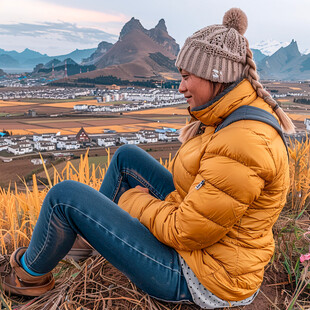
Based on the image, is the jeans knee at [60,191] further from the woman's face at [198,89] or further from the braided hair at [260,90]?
the braided hair at [260,90]

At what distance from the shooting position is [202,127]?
1209 millimetres

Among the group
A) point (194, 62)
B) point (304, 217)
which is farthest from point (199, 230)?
point (304, 217)

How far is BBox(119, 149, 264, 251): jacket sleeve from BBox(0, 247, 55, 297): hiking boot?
23.1 inches

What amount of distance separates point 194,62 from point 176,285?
819 mm

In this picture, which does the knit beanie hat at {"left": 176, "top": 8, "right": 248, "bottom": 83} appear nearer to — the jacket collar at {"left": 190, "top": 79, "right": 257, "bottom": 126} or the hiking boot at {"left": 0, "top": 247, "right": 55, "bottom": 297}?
the jacket collar at {"left": 190, "top": 79, "right": 257, "bottom": 126}

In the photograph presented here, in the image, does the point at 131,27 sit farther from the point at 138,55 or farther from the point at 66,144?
the point at 66,144

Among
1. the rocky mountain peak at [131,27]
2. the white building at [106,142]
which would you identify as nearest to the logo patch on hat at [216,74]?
the white building at [106,142]

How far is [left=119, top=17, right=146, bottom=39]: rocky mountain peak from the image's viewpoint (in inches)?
5038

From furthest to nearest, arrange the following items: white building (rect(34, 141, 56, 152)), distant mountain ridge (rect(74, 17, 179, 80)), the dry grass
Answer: distant mountain ridge (rect(74, 17, 179, 80))
white building (rect(34, 141, 56, 152))
the dry grass

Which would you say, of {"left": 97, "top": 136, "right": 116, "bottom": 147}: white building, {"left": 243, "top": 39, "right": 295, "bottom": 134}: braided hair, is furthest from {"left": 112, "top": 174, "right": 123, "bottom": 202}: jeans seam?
{"left": 97, "top": 136, "right": 116, "bottom": 147}: white building

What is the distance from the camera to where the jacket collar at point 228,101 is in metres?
1.01

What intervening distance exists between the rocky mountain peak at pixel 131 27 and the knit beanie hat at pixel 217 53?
136 meters

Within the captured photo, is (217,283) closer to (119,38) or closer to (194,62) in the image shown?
(194,62)

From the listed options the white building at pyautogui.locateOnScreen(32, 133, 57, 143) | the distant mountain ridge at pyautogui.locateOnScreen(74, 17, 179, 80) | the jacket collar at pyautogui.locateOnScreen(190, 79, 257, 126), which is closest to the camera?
the jacket collar at pyautogui.locateOnScreen(190, 79, 257, 126)
